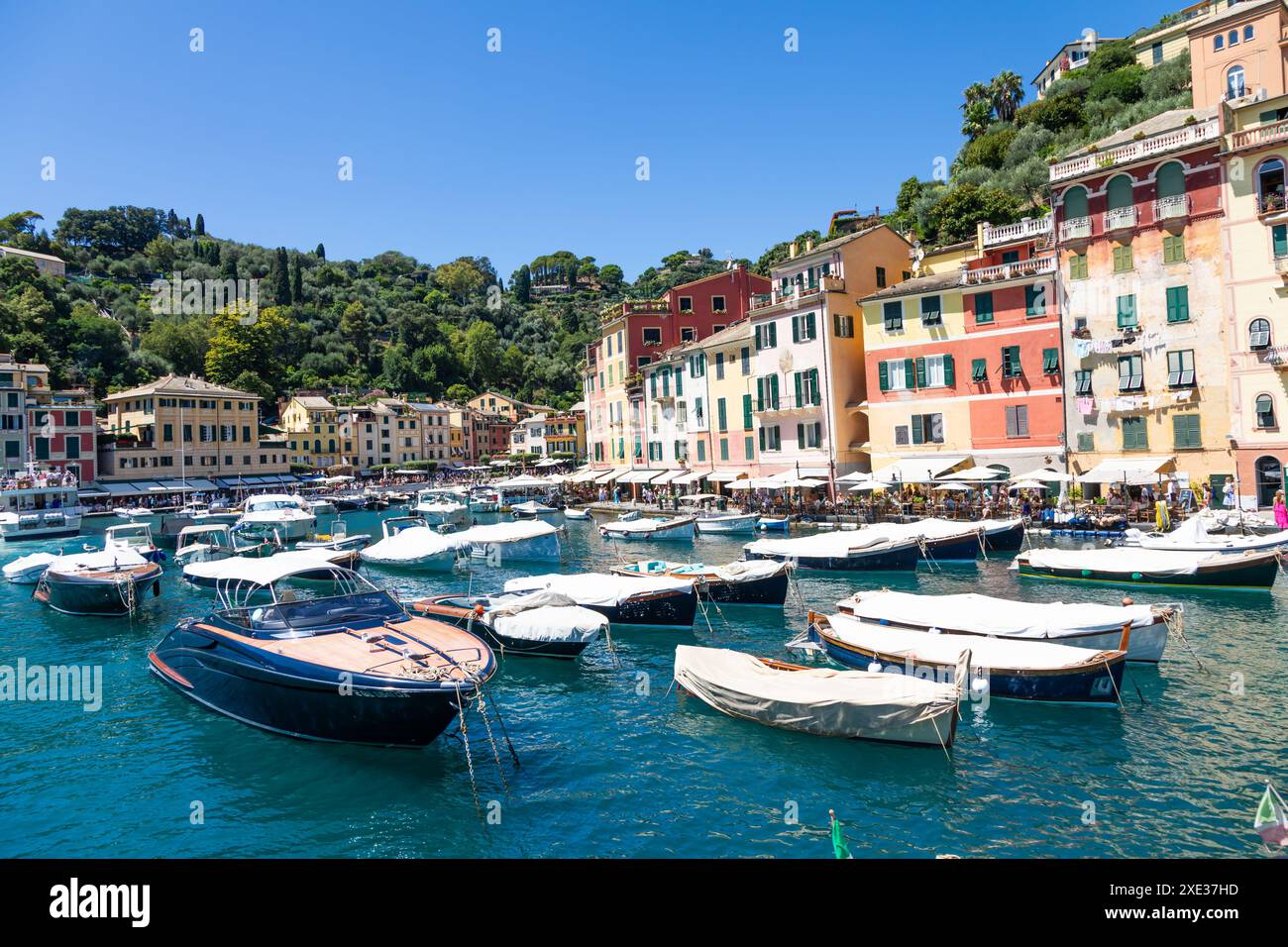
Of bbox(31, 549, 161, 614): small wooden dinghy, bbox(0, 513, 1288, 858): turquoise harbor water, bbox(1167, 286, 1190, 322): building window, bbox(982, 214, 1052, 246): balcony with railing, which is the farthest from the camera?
bbox(982, 214, 1052, 246): balcony with railing

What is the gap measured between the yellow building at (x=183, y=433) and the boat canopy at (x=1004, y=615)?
84737mm

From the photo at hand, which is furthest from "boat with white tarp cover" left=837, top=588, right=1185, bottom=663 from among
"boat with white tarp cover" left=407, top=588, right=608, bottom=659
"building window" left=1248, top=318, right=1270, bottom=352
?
"building window" left=1248, top=318, right=1270, bottom=352

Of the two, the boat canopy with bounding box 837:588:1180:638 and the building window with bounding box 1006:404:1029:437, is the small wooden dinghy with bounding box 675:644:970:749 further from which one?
the building window with bounding box 1006:404:1029:437

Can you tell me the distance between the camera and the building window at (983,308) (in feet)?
140

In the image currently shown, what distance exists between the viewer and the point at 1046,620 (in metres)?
18.6

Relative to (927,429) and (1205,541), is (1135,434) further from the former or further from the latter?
(1205,541)

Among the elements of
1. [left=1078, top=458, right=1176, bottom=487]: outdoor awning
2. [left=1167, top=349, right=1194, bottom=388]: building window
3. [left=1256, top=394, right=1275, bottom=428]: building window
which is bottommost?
[left=1078, top=458, right=1176, bottom=487]: outdoor awning

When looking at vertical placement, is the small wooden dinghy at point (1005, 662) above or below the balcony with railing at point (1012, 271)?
below

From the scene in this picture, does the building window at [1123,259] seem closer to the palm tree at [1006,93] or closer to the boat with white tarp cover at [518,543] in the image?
the boat with white tarp cover at [518,543]

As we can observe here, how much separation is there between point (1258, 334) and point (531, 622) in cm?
3413

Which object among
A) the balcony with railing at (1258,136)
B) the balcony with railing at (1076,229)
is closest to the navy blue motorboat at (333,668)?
the balcony with railing at (1076,229)

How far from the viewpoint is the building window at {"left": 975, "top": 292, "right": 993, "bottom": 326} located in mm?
42781

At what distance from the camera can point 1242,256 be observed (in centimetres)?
3438

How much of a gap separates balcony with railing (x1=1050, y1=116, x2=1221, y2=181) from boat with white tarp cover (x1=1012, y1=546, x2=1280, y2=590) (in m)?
20.3
